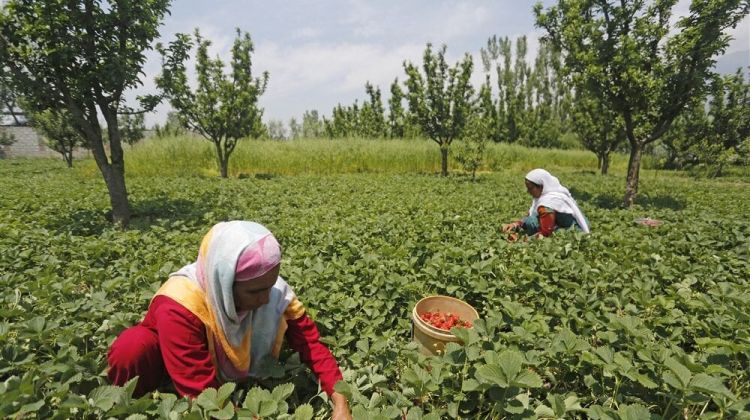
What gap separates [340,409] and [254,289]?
70cm

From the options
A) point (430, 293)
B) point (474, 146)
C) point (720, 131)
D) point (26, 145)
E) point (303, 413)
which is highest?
point (26, 145)

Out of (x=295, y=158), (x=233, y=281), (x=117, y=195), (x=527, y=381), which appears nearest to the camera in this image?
(x=527, y=381)

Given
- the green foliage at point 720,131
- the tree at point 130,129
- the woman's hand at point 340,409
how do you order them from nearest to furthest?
the woman's hand at point 340,409 < the green foliage at point 720,131 < the tree at point 130,129

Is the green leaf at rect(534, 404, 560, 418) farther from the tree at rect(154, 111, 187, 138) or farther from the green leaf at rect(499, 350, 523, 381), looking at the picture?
the tree at rect(154, 111, 187, 138)

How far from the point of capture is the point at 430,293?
3.20 meters

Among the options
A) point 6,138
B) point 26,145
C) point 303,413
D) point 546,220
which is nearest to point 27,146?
point 26,145

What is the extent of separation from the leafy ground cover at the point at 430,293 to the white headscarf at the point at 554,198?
39 centimetres

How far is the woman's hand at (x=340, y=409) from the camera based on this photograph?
165cm

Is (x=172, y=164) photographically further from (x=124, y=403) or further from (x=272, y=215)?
(x=124, y=403)

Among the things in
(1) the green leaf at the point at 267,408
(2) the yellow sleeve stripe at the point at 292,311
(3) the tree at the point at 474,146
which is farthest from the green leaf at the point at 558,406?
(3) the tree at the point at 474,146

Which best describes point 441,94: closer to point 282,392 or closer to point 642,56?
point 642,56

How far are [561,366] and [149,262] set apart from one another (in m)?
3.60

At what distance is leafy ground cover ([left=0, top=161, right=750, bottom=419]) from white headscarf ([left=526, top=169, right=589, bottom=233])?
393 millimetres

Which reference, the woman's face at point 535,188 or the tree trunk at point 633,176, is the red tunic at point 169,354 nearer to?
the woman's face at point 535,188
